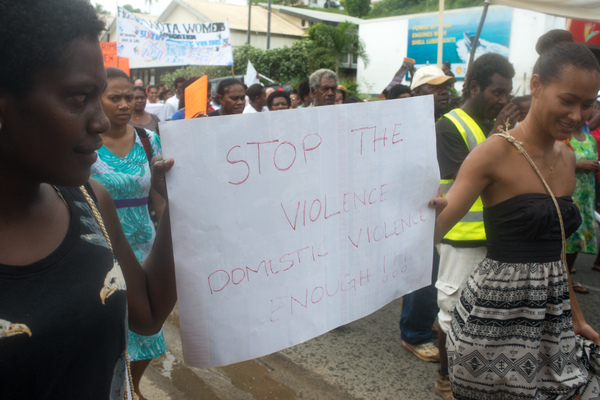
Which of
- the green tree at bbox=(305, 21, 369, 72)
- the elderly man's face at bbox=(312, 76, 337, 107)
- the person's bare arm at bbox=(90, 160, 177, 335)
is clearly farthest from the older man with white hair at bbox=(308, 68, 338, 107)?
the green tree at bbox=(305, 21, 369, 72)

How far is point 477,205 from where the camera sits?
2.67 m

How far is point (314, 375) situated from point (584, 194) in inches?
128

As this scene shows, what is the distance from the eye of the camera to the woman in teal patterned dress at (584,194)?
4602 mm

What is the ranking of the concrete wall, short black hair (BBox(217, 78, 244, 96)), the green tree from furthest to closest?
1. the green tree
2. the concrete wall
3. short black hair (BBox(217, 78, 244, 96))

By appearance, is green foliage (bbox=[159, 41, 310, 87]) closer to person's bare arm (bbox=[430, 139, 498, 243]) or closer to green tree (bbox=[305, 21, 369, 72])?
green tree (bbox=[305, 21, 369, 72])

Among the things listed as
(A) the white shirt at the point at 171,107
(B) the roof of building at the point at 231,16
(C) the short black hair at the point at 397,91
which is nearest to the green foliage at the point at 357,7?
(B) the roof of building at the point at 231,16

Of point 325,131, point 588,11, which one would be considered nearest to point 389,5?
point 588,11

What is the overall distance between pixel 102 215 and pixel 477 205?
2.04 m

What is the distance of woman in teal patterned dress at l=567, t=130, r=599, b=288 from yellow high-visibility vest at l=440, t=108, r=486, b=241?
7.31 feet

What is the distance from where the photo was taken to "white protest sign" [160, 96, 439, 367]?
1372mm

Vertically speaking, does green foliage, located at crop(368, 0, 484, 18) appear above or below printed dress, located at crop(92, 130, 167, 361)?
above

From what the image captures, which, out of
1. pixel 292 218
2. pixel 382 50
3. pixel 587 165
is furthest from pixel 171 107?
pixel 382 50

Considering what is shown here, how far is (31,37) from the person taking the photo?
2.90 ft

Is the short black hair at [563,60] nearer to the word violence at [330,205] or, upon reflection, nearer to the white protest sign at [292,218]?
the white protest sign at [292,218]
